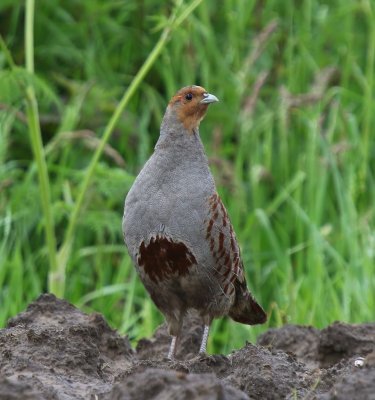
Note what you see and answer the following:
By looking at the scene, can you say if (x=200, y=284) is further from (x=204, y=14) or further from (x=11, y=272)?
(x=204, y=14)

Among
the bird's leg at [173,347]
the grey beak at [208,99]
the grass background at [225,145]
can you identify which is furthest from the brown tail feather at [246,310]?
the grey beak at [208,99]

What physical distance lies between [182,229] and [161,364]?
74 cm

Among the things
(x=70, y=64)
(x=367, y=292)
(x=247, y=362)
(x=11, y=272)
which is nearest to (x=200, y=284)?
(x=247, y=362)

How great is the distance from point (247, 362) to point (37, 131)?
70.9 inches

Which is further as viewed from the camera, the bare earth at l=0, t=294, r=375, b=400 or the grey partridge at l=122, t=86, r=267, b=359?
the grey partridge at l=122, t=86, r=267, b=359

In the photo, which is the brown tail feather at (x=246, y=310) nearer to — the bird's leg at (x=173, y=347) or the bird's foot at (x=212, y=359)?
the bird's leg at (x=173, y=347)

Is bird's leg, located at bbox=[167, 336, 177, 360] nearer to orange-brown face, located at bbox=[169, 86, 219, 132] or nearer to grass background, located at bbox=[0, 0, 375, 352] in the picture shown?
orange-brown face, located at bbox=[169, 86, 219, 132]

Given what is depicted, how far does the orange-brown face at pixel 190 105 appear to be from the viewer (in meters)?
3.83

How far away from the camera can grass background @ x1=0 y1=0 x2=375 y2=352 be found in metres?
5.09

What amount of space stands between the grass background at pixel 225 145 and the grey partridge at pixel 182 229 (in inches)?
34.9

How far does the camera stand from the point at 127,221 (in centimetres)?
366

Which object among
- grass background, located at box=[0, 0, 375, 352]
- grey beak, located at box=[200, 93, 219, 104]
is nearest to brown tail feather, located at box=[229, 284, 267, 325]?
grass background, located at box=[0, 0, 375, 352]

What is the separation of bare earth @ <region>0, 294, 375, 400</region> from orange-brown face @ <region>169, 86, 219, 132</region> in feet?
2.66

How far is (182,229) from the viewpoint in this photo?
11.8ft
